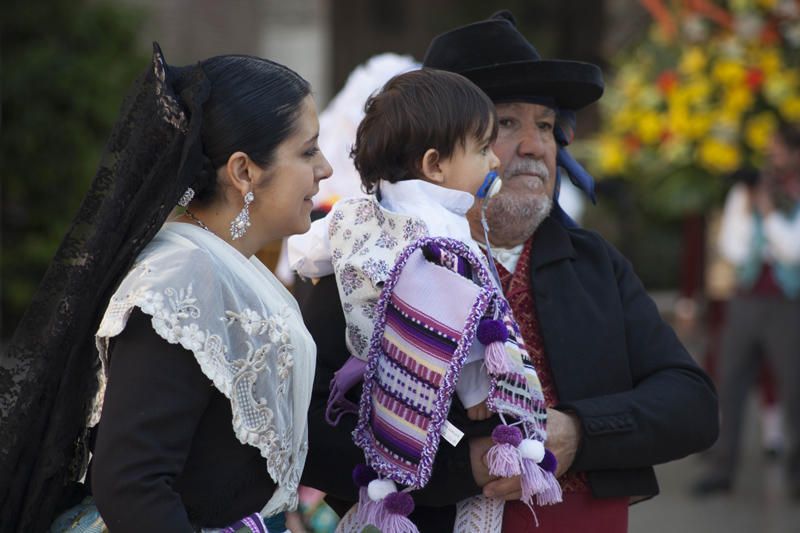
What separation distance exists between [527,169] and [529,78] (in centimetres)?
20

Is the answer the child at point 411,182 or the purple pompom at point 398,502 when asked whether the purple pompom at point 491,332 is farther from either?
the purple pompom at point 398,502

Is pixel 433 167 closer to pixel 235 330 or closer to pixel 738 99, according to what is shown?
pixel 235 330

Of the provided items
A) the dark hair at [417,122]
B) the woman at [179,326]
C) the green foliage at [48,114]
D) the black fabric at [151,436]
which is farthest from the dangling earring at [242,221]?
the green foliage at [48,114]

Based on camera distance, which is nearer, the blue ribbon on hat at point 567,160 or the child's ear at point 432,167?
the child's ear at point 432,167

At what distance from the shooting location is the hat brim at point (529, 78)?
2.69 meters

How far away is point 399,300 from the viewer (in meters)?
2.24

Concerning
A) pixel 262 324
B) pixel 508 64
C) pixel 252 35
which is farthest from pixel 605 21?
pixel 262 324

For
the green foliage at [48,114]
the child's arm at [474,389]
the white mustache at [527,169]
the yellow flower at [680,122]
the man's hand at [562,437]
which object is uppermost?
the white mustache at [527,169]

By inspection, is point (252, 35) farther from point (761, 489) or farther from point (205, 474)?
point (205, 474)

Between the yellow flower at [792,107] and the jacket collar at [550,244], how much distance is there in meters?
4.19

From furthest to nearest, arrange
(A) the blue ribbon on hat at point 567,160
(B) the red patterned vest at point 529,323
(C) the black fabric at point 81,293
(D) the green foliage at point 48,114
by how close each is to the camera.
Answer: (D) the green foliage at point 48,114 < (A) the blue ribbon on hat at point 567,160 < (B) the red patterned vest at point 529,323 < (C) the black fabric at point 81,293

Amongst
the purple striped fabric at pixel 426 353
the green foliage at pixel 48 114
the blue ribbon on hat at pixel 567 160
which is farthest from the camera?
the green foliage at pixel 48 114

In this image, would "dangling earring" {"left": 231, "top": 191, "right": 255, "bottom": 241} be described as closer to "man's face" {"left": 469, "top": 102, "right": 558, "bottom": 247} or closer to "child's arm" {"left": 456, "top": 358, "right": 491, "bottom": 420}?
"child's arm" {"left": 456, "top": 358, "right": 491, "bottom": 420}

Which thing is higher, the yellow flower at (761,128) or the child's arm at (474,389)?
the child's arm at (474,389)
